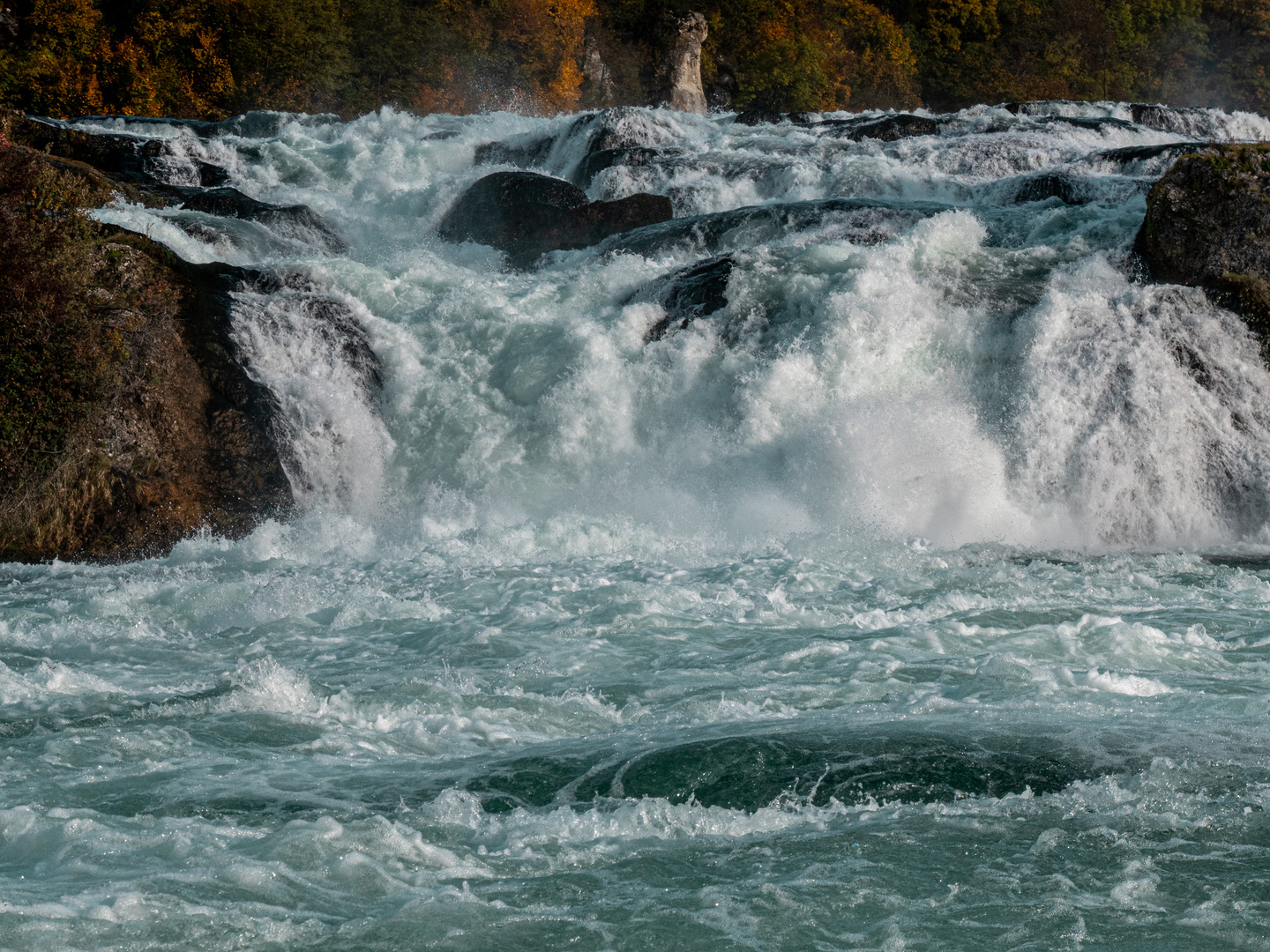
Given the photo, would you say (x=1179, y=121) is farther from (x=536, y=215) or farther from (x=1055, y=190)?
(x=536, y=215)

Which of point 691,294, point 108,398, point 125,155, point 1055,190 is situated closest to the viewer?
point 108,398

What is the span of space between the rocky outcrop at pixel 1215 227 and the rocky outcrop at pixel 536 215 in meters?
6.77

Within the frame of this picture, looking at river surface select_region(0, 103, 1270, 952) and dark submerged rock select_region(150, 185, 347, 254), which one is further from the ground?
dark submerged rock select_region(150, 185, 347, 254)

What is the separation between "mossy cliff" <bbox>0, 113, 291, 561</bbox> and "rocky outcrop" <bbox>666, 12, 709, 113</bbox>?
95.7 ft

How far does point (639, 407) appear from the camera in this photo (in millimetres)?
11531

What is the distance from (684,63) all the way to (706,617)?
33.8m

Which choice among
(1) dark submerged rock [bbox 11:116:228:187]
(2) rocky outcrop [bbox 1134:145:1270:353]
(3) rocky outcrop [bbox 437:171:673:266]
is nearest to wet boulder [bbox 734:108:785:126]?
(3) rocky outcrop [bbox 437:171:673:266]

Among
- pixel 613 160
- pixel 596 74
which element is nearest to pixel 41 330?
pixel 613 160

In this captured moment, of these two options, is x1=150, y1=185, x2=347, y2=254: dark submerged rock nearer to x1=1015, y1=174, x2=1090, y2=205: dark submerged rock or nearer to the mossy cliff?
the mossy cliff

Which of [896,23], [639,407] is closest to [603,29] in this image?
[896,23]

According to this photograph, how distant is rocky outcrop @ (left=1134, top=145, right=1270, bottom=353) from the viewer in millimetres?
11781

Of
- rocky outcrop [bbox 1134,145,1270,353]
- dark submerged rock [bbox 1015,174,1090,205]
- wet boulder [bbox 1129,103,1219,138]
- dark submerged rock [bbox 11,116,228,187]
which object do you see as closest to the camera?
rocky outcrop [bbox 1134,145,1270,353]

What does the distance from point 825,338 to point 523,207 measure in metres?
7.08

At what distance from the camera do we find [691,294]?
40.2ft
